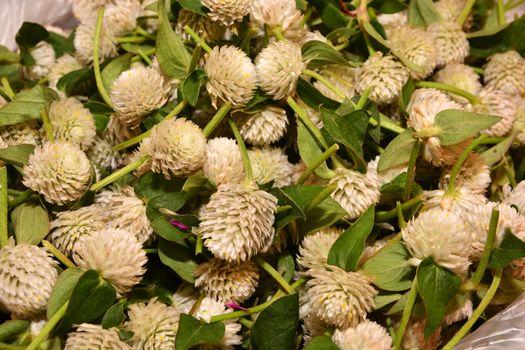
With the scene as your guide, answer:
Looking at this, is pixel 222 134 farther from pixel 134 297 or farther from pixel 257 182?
pixel 134 297

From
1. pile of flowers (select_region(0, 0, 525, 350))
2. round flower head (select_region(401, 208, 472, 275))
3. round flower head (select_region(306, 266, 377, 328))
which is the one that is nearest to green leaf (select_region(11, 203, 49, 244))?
pile of flowers (select_region(0, 0, 525, 350))

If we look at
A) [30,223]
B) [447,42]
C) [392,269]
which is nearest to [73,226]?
[30,223]

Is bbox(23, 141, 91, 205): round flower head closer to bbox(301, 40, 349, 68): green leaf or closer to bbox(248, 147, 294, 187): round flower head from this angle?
bbox(248, 147, 294, 187): round flower head

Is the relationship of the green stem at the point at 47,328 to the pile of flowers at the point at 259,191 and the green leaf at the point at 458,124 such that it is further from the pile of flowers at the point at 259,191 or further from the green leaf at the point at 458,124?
the green leaf at the point at 458,124

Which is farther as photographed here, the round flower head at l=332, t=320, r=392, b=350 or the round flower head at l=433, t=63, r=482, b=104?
the round flower head at l=433, t=63, r=482, b=104

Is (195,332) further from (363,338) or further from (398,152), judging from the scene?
(398,152)

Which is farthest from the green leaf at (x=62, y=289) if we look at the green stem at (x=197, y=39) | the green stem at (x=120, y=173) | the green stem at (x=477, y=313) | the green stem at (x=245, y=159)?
the green stem at (x=477, y=313)
